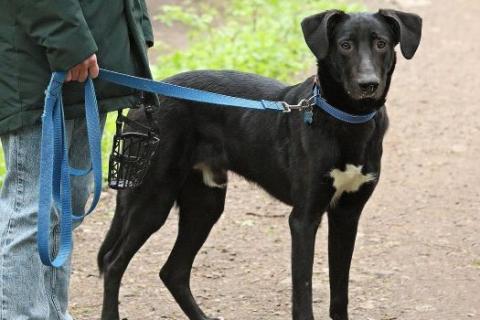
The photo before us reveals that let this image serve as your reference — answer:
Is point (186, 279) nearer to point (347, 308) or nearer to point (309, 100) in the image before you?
point (347, 308)

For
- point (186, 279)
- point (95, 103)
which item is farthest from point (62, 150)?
point (186, 279)

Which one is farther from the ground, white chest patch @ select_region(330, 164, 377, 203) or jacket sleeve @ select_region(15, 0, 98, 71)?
jacket sleeve @ select_region(15, 0, 98, 71)

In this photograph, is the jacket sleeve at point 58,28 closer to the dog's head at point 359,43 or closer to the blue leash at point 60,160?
the blue leash at point 60,160

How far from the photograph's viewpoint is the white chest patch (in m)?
4.09

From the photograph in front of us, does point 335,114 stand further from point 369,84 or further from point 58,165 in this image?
point 58,165

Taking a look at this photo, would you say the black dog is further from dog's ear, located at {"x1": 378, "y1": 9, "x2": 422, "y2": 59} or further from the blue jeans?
the blue jeans

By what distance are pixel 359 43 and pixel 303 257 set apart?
0.95 meters

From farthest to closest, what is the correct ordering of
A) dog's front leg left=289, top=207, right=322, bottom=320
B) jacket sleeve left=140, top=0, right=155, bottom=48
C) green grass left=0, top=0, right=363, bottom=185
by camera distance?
green grass left=0, top=0, right=363, bottom=185 < dog's front leg left=289, top=207, right=322, bottom=320 < jacket sleeve left=140, top=0, right=155, bottom=48

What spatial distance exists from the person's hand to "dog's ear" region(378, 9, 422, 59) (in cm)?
131

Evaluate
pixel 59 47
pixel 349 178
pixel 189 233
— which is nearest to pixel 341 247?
pixel 349 178

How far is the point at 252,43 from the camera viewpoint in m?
9.29

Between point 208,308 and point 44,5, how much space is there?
7.25ft

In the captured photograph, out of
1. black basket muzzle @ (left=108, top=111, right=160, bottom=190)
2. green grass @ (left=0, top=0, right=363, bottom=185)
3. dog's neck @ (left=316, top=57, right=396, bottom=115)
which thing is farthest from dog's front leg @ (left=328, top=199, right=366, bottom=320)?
green grass @ (left=0, top=0, right=363, bottom=185)

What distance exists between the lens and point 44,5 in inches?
129
